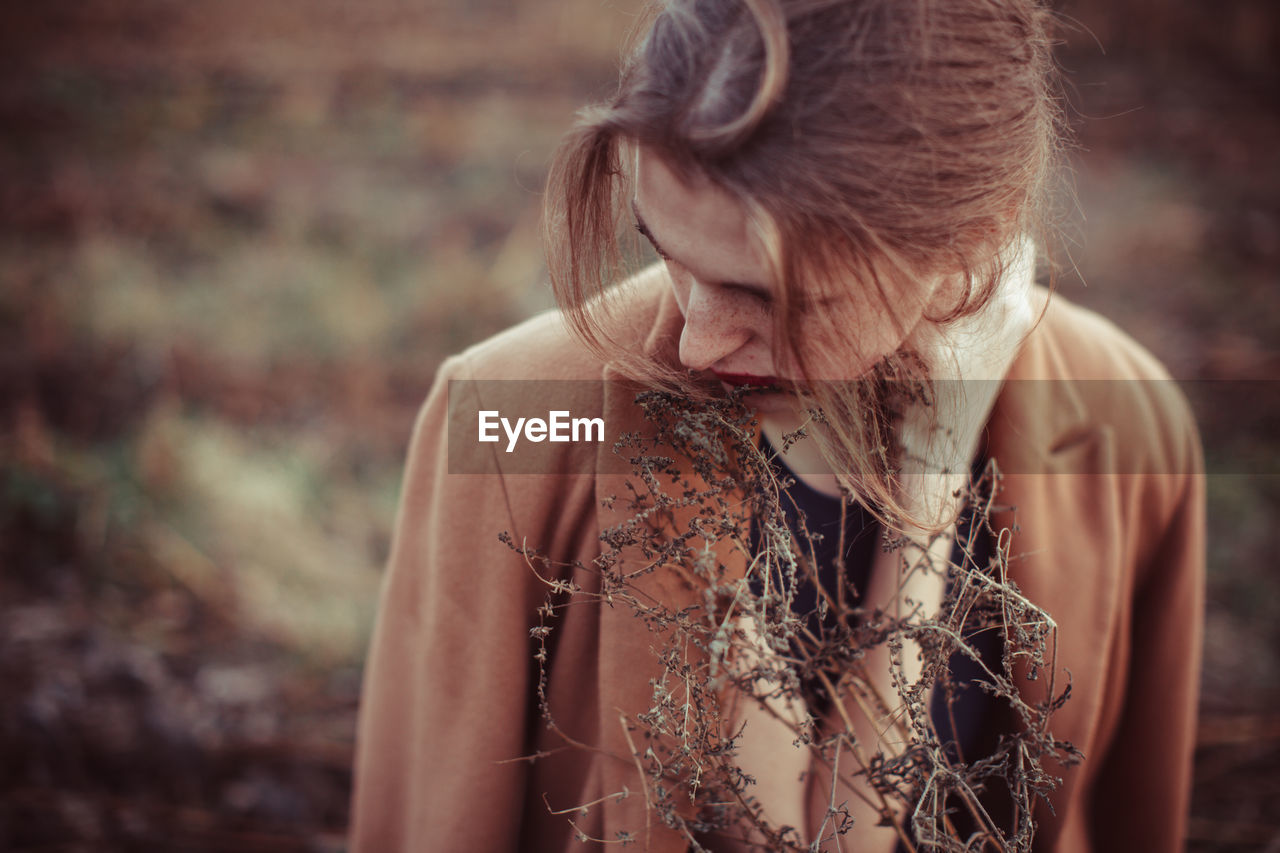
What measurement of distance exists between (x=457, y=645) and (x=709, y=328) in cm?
69

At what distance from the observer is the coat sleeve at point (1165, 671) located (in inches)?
53.9

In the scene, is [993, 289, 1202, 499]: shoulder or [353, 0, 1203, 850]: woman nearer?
[353, 0, 1203, 850]: woman

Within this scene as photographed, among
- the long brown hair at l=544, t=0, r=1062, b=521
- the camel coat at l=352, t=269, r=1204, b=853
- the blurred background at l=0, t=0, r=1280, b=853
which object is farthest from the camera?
the blurred background at l=0, t=0, r=1280, b=853

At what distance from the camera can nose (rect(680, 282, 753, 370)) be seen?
2.72 ft

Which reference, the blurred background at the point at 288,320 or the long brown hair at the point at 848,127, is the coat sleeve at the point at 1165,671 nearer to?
the blurred background at the point at 288,320

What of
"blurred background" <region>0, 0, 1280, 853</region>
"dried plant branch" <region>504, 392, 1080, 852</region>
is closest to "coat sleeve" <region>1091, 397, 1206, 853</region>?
"blurred background" <region>0, 0, 1280, 853</region>

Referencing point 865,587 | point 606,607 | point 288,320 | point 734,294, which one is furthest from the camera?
point 288,320

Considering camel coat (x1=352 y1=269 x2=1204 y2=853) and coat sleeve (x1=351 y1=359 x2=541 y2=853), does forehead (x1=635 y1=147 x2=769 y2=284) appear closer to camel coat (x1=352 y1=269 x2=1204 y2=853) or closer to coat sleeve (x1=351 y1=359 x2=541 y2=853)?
camel coat (x1=352 y1=269 x2=1204 y2=853)

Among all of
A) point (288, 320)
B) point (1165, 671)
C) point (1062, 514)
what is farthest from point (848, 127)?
point (288, 320)

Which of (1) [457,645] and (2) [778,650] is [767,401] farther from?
(1) [457,645]


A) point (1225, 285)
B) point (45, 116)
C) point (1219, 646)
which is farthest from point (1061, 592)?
point (45, 116)

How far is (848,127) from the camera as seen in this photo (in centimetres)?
71

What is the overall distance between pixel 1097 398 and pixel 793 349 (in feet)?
2.83

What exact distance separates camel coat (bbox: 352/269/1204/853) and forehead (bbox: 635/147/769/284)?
0.27 metres
